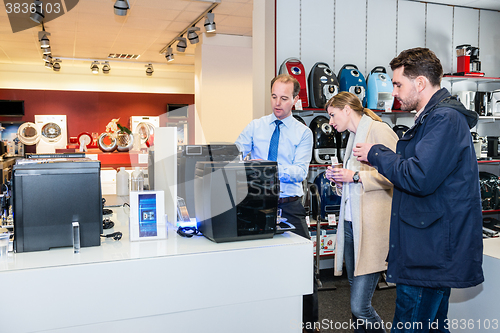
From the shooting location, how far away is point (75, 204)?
1543 mm

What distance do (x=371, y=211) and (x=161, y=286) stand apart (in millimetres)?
1167

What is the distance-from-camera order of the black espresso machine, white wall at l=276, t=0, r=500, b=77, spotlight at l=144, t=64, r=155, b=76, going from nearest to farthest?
the black espresso machine, white wall at l=276, t=0, r=500, b=77, spotlight at l=144, t=64, r=155, b=76

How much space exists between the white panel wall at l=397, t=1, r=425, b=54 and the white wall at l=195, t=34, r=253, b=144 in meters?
3.51

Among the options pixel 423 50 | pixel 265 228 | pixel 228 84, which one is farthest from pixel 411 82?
pixel 228 84

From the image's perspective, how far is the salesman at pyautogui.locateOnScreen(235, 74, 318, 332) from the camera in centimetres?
244

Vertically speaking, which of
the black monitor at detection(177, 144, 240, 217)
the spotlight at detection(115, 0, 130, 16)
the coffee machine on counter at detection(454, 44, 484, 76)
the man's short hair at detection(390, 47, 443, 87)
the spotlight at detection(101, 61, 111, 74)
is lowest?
the black monitor at detection(177, 144, 240, 217)

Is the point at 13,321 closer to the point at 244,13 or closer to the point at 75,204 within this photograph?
the point at 75,204

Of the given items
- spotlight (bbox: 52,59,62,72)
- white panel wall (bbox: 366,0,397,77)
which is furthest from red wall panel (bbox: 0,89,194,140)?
white panel wall (bbox: 366,0,397,77)

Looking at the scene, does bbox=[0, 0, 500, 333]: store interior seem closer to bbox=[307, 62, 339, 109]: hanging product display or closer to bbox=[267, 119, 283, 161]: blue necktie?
bbox=[307, 62, 339, 109]: hanging product display

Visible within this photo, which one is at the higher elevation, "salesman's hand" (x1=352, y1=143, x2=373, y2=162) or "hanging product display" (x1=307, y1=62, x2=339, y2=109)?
"hanging product display" (x1=307, y1=62, x2=339, y2=109)

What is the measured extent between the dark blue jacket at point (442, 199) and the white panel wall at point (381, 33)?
2.95 m

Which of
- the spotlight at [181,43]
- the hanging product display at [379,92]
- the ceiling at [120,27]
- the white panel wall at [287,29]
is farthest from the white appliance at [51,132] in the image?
the hanging product display at [379,92]

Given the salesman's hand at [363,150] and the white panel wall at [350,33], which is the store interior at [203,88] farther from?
the salesman's hand at [363,150]

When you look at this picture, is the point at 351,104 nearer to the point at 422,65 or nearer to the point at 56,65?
the point at 422,65
